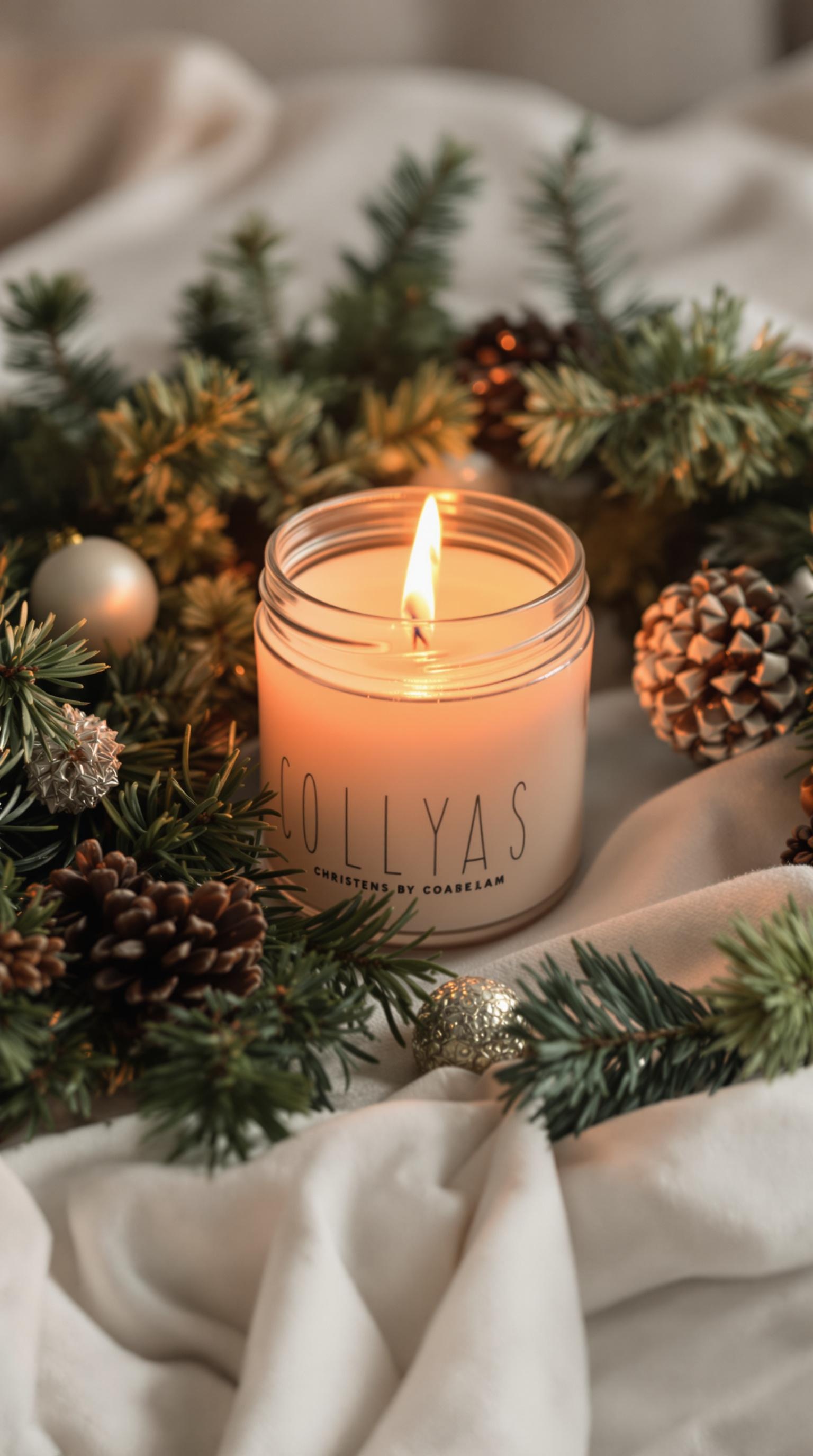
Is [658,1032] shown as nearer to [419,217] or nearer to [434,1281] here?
[434,1281]

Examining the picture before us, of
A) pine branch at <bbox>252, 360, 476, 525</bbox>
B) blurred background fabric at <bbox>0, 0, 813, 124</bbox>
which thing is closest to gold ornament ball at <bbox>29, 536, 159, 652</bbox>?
pine branch at <bbox>252, 360, 476, 525</bbox>

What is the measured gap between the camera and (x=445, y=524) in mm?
748

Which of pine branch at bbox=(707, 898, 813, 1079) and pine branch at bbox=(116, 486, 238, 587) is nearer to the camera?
pine branch at bbox=(707, 898, 813, 1079)

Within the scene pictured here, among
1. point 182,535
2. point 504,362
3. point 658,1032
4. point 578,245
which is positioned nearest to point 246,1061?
point 658,1032

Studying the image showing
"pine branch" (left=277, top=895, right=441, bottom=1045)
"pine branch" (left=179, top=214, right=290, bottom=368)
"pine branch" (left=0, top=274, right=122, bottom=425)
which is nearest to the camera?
"pine branch" (left=277, top=895, right=441, bottom=1045)

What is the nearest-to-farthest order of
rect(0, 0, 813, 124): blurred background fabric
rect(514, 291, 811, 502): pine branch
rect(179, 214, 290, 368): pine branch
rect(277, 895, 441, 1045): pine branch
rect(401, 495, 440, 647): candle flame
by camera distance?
rect(277, 895, 441, 1045): pine branch < rect(401, 495, 440, 647): candle flame < rect(514, 291, 811, 502): pine branch < rect(179, 214, 290, 368): pine branch < rect(0, 0, 813, 124): blurred background fabric

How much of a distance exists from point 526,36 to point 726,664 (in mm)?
1010

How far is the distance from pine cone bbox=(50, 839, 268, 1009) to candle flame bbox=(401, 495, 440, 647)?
19cm

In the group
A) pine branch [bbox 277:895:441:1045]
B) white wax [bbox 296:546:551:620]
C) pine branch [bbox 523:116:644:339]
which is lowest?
pine branch [bbox 277:895:441:1045]

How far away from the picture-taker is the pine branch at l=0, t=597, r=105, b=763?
1.76 feet

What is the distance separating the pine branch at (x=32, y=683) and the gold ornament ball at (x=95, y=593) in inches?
5.7

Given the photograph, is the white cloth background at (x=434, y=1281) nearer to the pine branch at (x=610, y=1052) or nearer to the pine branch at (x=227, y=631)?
the pine branch at (x=610, y=1052)

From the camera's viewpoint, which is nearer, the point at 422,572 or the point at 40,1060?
the point at 40,1060

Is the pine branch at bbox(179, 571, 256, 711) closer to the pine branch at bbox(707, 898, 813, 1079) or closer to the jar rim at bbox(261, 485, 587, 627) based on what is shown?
the jar rim at bbox(261, 485, 587, 627)
